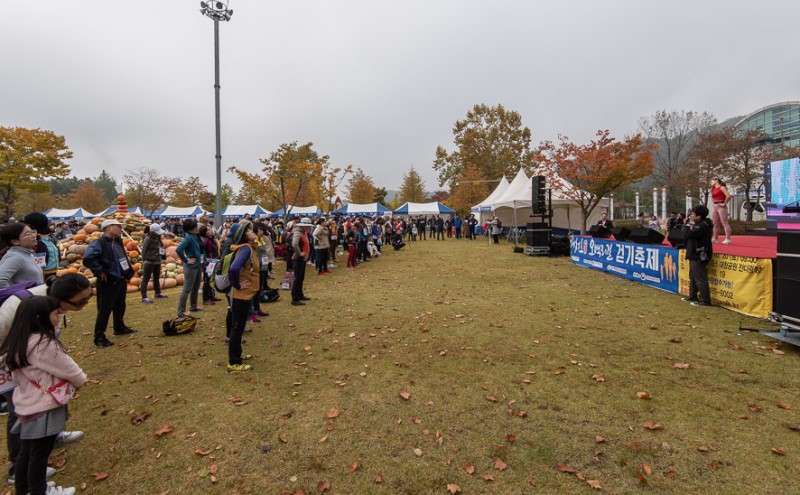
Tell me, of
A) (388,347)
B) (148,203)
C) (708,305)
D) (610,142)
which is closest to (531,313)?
(388,347)

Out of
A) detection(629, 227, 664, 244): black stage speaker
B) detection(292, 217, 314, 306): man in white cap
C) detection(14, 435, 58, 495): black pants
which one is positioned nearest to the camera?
detection(14, 435, 58, 495): black pants

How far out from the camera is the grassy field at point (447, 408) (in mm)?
2857

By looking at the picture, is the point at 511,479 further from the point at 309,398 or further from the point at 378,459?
the point at 309,398

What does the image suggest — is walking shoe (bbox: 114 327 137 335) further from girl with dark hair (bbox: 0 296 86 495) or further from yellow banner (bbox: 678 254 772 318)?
yellow banner (bbox: 678 254 772 318)

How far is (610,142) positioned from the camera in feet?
68.1

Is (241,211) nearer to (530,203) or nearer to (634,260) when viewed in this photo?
(530,203)

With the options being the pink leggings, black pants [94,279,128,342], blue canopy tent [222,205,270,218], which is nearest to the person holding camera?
the pink leggings

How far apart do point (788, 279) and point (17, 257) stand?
941 cm

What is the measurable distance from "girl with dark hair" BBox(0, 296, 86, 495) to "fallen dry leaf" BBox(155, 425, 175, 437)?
1.02m

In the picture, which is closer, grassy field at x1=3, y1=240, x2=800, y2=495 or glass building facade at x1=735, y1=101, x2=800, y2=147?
grassy field at x1=3, y1=240, x2=800, y2=495

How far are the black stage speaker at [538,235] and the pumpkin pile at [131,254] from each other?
46.5 feet

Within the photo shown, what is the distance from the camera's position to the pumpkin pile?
37.1ft

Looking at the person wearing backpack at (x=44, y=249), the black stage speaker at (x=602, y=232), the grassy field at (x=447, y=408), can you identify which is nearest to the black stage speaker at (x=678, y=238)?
the grassy field at (x=447, y=408)

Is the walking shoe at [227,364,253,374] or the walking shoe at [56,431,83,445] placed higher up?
the walking shoe at [227,364,253,374]
